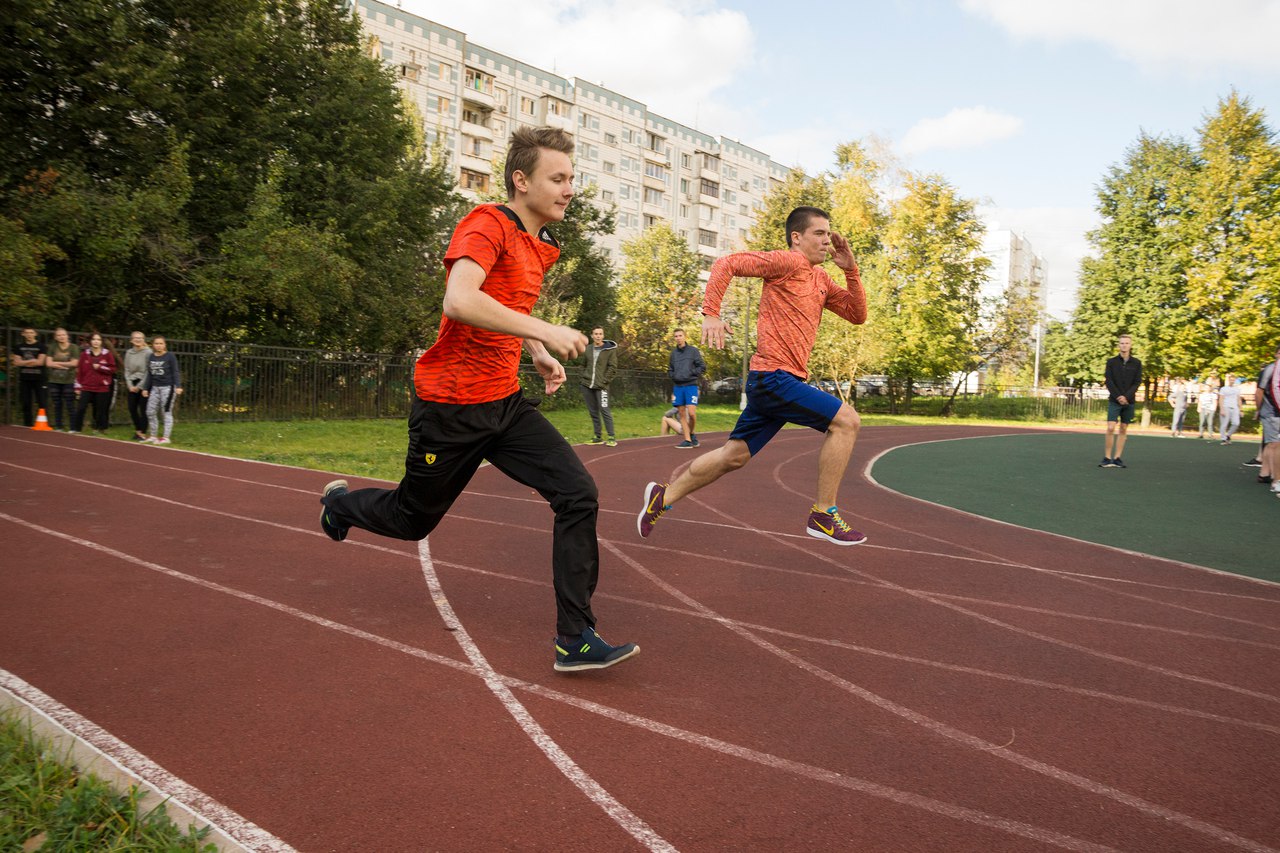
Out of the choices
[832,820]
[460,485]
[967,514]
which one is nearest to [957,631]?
[832,820]

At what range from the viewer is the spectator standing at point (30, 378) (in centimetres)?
1628

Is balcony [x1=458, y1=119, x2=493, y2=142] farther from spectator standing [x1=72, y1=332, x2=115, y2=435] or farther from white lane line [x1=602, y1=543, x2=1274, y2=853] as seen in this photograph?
white lane line [x1=602, y1=543, x2=1274, y2=853]

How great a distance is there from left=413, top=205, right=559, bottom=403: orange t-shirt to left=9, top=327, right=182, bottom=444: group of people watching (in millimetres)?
12605

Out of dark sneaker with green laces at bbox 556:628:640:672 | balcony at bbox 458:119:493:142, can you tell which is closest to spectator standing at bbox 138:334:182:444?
dark sneaker with green laces at bbox 556:628:640:672

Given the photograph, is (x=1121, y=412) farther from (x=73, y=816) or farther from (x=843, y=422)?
(x=73, y=816)

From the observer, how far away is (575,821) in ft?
8.55

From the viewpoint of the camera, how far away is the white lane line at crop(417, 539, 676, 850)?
2568 millimetres

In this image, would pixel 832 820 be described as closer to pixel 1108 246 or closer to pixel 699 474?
pixel 699 474

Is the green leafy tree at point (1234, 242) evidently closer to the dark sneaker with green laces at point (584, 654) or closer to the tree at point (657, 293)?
the tree at point (657, 293)

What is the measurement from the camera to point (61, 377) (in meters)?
16.0

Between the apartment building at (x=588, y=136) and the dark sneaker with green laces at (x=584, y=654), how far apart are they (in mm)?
33820

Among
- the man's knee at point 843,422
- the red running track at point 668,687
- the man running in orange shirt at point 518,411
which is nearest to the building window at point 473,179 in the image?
the red running track at point 668,687

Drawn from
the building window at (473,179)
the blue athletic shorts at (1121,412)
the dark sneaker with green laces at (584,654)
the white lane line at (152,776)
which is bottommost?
the white lane line at (152,776)

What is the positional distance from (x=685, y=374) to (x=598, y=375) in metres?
1.62
